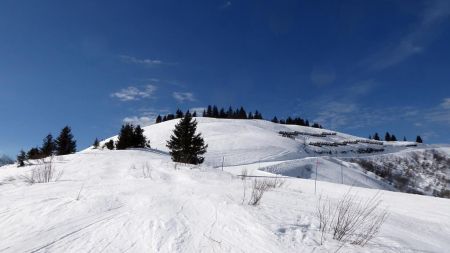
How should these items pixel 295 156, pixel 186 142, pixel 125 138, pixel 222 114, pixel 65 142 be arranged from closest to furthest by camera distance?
pixel 186 142 → pixel 125 138 → pixel 65 142 → pixel 295 156 → pixel 222 114

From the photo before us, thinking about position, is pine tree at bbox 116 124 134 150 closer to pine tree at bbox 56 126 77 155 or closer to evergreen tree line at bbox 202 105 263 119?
pine tree at bbox 56 126 77 155

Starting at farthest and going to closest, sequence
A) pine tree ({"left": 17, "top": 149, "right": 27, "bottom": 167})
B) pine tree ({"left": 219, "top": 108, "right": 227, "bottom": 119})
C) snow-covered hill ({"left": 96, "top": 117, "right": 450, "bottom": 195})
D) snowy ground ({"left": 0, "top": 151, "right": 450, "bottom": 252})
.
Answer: pine tree ({"left": 219, "top": 108, "right": 227, "bottom": 119})
snow-covered hill ({"left": 96, "top": 117, "right": 450, "bottom": 195})
pine tree ({"left": 17, "top": 149, "right": 27, "bottom": 167})
snowy ground ({"left": 0, "top": 151, "right": 450, "bottom": 252})

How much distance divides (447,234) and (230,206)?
9.79ft

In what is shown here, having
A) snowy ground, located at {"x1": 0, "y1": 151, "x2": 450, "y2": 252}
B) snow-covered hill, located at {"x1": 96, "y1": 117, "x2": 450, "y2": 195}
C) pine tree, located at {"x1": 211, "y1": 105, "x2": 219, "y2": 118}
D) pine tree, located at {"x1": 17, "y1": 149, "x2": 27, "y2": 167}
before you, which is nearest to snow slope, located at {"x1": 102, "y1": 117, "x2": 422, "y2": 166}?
snow-covered hill, located at {"x1": 96, "y1": 117, "x2": 450, "y2": 195}

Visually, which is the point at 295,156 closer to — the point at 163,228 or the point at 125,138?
the point at 125,138

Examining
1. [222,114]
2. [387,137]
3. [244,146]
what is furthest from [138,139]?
[387,137]

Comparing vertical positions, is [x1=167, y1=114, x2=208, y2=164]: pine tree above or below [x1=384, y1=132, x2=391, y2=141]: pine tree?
below

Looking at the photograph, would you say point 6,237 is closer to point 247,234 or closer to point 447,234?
point 247,234

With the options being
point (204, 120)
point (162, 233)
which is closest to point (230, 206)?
point (162, 233)

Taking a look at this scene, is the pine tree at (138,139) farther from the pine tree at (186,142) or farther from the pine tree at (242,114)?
the pine tree at (242,114)

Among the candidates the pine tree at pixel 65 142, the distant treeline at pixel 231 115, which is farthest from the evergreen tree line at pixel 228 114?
the pine tree at pixel 65 142

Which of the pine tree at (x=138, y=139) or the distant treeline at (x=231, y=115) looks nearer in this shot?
the pine tree at (x=138, y=139)

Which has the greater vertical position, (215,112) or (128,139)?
(215,112)

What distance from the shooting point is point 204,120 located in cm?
9519
